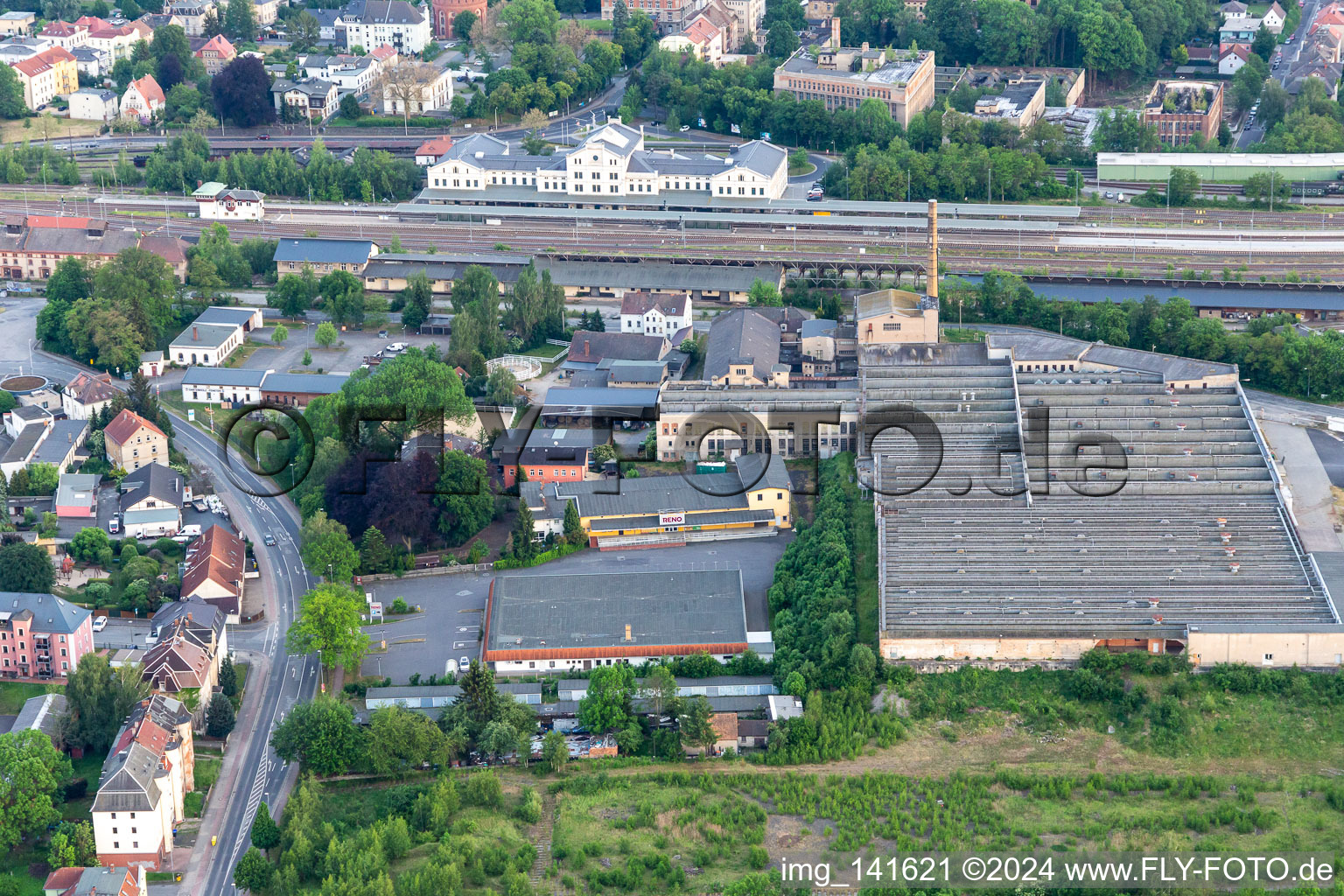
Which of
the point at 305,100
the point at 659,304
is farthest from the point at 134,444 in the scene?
the point at 305,100

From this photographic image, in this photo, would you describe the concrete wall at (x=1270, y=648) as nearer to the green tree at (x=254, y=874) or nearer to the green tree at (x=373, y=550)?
the green tree at (x=373, y=550)

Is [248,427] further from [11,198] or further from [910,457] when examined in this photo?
[11,198]

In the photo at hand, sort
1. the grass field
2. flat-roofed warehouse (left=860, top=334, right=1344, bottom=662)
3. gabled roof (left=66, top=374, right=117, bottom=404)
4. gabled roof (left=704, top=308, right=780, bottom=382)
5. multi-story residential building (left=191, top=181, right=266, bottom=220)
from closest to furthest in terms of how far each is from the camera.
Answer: flat-roofed warehouse (left=860, top=334, right=1344, bottom=662) < the grass field < gabled roof (left=704, top=308, right=780, bottom=382) < gabled roof (left=66, top=374, right=117, bottom=404) < multi-story residential building (left=191, top=181, right=266, bottom=220)

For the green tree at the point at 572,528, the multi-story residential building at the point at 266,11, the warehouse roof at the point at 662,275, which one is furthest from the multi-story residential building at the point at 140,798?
the multi-story residential building at the point at 266,11

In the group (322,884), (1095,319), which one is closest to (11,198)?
(1095,319)

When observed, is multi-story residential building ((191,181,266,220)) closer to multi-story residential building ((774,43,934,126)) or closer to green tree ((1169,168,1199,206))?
multi-story residential building ((774,43,934,126))

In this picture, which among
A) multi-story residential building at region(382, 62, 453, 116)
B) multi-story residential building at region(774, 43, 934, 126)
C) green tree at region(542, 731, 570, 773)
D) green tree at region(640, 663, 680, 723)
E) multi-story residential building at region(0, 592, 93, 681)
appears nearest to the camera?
green tree at region(542, 731, 570, 773)

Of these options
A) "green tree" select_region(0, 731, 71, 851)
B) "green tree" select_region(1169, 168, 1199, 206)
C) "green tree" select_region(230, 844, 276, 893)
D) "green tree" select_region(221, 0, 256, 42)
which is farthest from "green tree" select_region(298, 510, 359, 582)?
"green tree" select_region(221, 0, 256, 42)
